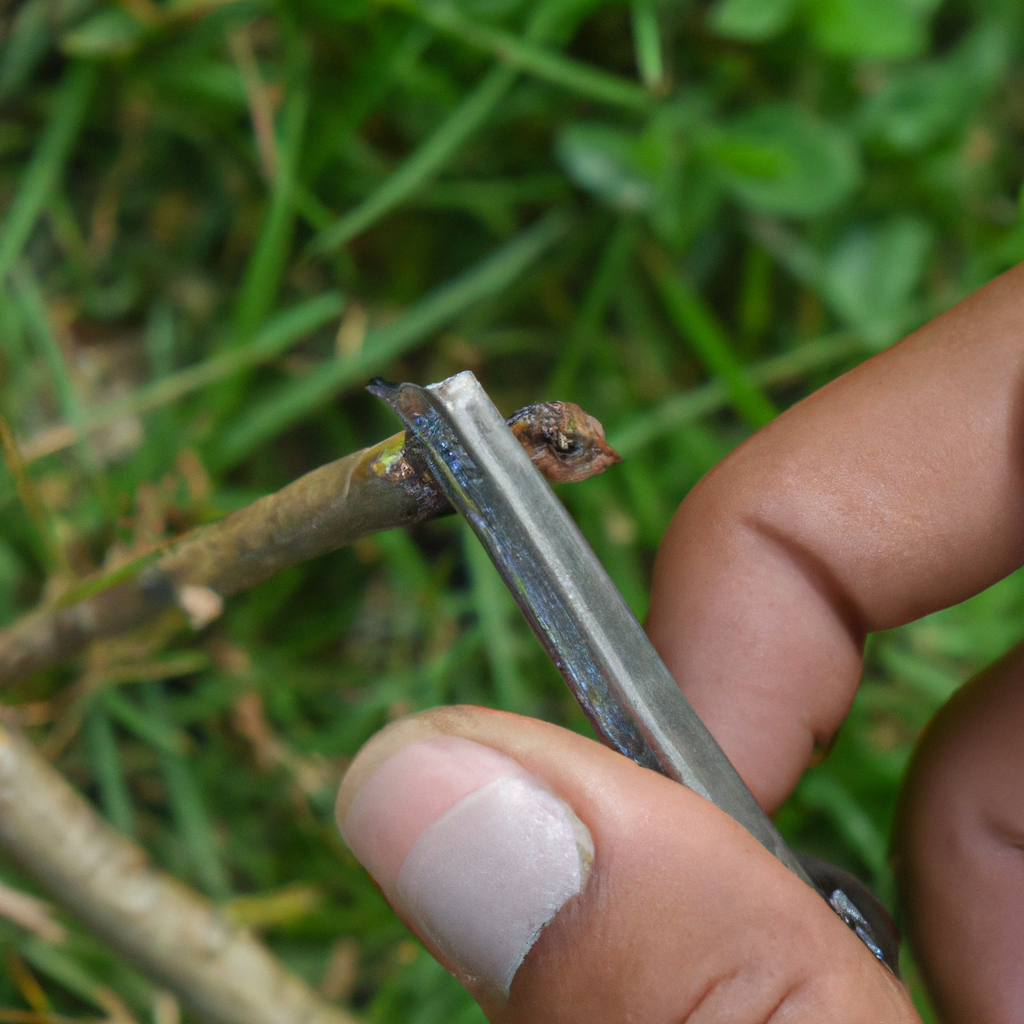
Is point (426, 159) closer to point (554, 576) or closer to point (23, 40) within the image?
point (23, 40)

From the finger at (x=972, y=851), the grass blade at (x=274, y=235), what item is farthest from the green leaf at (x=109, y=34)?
the finger at (x=972, y=851)

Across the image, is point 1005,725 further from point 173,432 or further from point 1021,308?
point 173,432

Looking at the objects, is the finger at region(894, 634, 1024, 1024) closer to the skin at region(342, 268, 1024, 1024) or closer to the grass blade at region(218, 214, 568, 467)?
the skin at region(342, 268, 1024, 1024)

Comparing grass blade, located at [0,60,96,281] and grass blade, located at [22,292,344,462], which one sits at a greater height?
grass blade, located at [0,60,96,281]

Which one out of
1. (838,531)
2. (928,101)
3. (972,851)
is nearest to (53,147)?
(838,531)

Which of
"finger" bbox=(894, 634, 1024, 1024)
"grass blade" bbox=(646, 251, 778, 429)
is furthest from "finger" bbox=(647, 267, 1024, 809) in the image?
"grass blade" bbox=(646, 251, 778, 429)

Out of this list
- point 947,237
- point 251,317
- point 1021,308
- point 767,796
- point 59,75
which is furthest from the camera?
point 947,237

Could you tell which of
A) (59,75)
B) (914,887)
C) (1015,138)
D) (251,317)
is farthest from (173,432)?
(1015,138)
